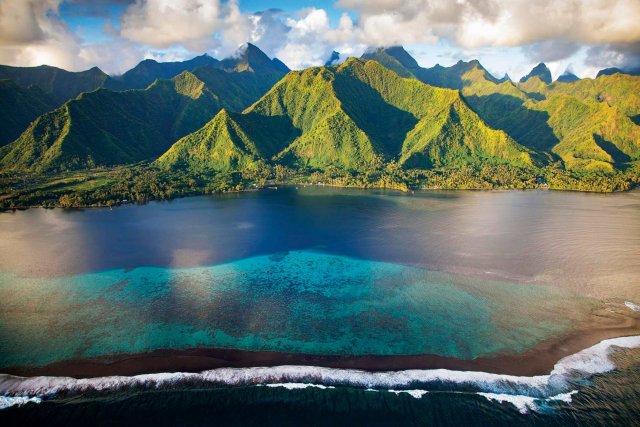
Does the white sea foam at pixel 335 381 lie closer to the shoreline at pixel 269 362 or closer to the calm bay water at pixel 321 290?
the calm bay water at pixel 321 290

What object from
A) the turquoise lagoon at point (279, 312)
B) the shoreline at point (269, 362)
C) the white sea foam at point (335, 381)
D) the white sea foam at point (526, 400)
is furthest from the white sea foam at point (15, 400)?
the white sea foam at point (526, 400)

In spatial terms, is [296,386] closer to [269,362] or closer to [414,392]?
[269,362]

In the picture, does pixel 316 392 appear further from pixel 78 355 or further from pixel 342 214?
pixel 342 214

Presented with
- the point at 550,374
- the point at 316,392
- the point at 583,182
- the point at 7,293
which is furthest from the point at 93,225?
the point at 583,182

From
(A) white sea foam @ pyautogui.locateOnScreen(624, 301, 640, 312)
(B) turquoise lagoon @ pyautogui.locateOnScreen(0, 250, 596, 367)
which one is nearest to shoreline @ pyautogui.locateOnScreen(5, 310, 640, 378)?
(B) turquoise lagoon @ pyautogui.locateOnScreen(0, 250, 596, 367)

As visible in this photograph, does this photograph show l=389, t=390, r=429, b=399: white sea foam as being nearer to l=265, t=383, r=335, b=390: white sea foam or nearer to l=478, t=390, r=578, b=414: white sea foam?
l=478, t=390, r=578, b=414: white sea foam
